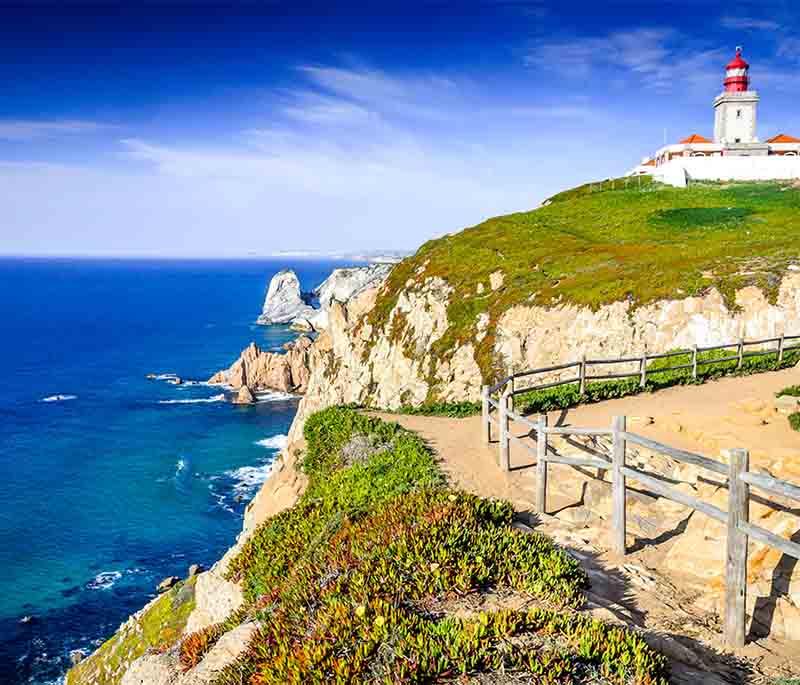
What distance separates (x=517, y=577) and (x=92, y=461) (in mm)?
65271

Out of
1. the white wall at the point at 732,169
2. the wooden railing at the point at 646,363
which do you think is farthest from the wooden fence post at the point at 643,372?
the white wall at the point at 732,169

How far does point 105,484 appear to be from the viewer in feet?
190

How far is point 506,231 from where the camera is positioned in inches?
2616

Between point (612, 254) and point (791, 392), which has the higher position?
point (612, 254)

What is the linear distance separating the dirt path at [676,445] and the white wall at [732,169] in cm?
5562

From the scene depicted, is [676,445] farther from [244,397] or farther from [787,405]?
[244,397]

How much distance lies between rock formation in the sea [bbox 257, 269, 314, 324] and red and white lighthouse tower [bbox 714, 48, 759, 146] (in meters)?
117

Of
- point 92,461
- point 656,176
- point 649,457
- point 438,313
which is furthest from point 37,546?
point 656,176

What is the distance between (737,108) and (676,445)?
77.2 m

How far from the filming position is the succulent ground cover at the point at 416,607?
6203mm

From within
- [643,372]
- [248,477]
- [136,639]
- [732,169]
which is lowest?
[248,477]

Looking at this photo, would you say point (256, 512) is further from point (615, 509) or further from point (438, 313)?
point (438, 313)

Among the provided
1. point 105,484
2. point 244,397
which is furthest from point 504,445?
point 244,397

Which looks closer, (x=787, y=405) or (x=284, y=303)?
(x=787, y=405)
